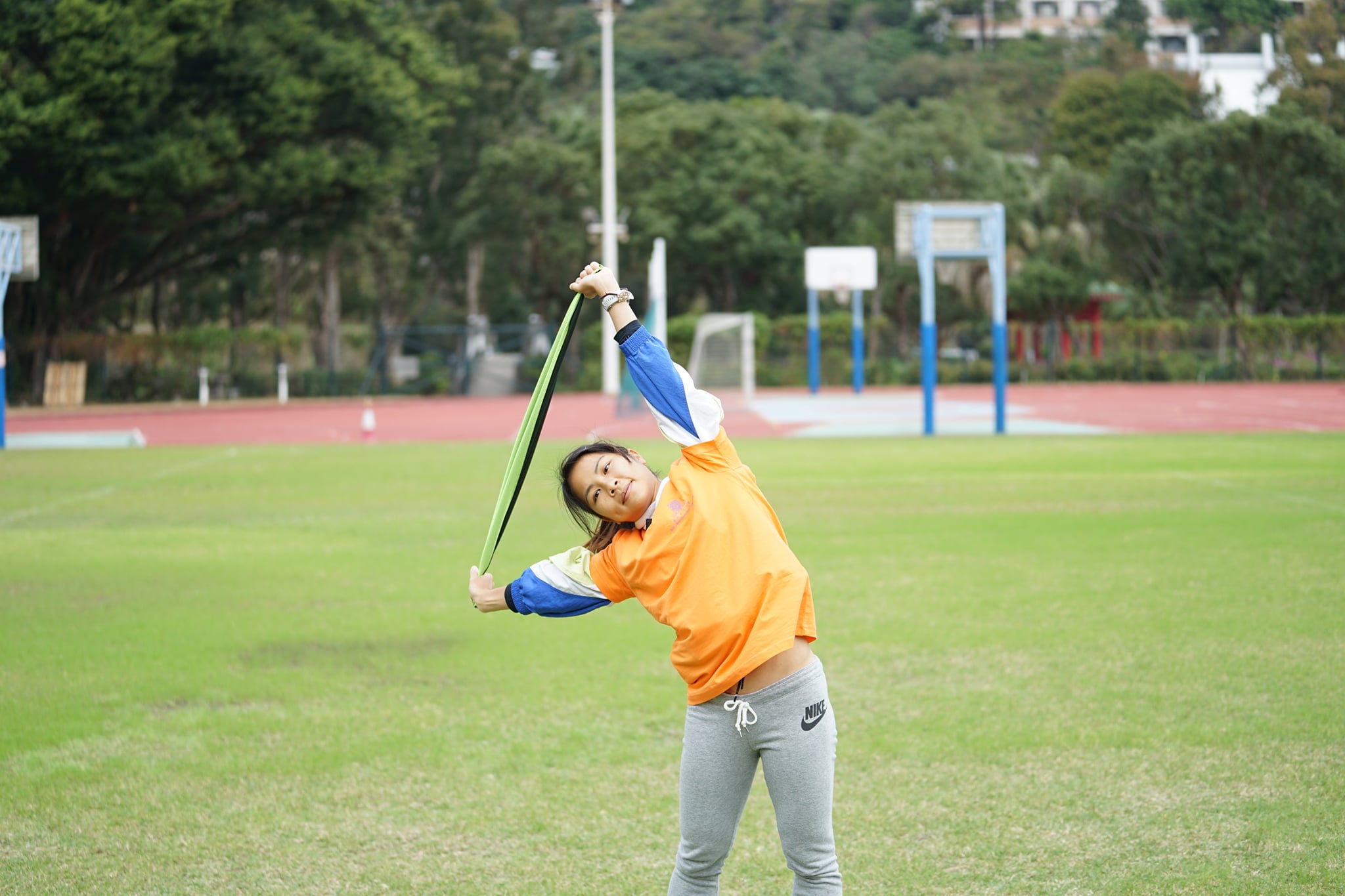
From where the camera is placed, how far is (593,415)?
3362cm

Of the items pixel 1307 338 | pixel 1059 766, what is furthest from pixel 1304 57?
pixel 1059 766

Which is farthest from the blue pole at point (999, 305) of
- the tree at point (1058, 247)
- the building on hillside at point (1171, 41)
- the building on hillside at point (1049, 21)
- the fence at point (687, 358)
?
the building on hillside at point (1049, 21)

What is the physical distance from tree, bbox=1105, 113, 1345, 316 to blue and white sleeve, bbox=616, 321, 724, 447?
50.4 metres

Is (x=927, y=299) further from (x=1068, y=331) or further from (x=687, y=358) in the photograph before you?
(x=1068, y=331)

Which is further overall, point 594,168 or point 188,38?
point 594,168

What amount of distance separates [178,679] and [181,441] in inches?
825

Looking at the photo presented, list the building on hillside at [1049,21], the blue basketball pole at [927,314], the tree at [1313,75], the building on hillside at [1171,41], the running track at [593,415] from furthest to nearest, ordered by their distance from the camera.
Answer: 1. the building on hillside at [1049,21]
2. the building on hillside at [1171,41]
3. the tree at [1313,75]
4. the running track at [593,415]
5. the blue basketball pole at [927,314]

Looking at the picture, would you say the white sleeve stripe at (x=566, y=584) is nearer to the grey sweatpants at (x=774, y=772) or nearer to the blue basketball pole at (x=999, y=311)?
the grey sweatpants at (x=774, y=772)

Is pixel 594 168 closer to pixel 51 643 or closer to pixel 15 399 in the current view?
pixel 15 399

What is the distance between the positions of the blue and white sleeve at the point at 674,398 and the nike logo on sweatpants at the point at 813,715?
0.73m

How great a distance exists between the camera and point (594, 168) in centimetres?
5341

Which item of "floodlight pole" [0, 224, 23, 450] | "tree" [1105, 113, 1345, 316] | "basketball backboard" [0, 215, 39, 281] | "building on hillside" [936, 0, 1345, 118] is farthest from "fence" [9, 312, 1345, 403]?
"floodlight pole" [0, 224, 23, 450]

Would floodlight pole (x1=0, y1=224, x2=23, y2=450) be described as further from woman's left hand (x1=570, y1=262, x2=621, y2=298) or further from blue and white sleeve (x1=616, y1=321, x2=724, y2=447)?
blue and white sleeve (x1=616, y1=321, x2=724, y2=447)

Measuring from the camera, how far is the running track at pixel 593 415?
90.6ft
